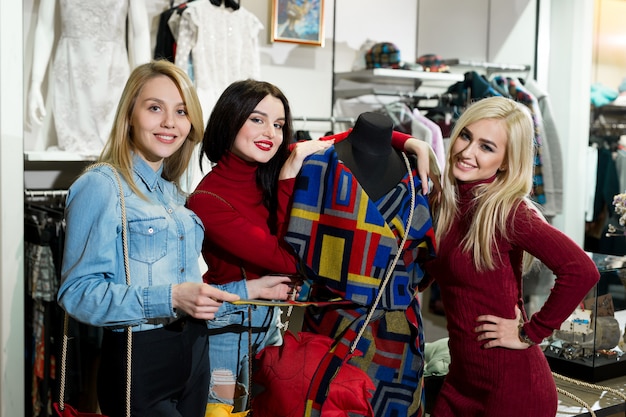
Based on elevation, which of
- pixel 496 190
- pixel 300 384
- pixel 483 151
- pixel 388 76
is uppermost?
pixel 388 76

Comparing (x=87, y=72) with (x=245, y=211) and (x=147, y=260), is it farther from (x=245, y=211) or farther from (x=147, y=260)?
(x=147, y=260)

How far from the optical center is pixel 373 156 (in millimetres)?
1951

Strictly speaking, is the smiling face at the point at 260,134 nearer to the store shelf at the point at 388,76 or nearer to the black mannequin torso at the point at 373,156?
the black mannequin torso at the point at 373,156

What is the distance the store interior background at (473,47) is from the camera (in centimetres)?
435

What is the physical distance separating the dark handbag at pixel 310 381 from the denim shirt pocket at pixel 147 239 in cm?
36

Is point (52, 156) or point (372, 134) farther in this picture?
point (52, 156)

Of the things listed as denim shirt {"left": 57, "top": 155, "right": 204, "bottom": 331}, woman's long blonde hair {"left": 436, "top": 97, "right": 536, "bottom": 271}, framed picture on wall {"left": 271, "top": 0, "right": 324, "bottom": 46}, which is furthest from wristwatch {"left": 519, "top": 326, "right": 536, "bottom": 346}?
framed picture on wall {"left": 271, "top": 0, "right": 324, "bottom": 46}

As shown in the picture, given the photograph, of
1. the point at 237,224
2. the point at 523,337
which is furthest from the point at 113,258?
the point at 523,337

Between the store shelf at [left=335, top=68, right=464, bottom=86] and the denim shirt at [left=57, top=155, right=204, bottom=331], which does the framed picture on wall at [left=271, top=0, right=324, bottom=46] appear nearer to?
the store shelf at [left=335, top=68, right=464, bottom=86]

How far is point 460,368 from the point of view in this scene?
7.16 ft

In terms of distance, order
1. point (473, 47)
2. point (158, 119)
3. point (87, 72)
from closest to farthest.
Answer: point (158, 119) → point (87, 72) → point (473, 47)

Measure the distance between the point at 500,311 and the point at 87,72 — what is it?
2.31 m

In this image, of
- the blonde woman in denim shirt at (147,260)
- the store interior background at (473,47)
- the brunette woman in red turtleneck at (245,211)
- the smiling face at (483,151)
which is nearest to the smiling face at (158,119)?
the blonde woman in denim shirt at (147,260)

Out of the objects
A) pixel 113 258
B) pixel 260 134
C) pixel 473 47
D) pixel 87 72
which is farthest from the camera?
pixel 473 47
